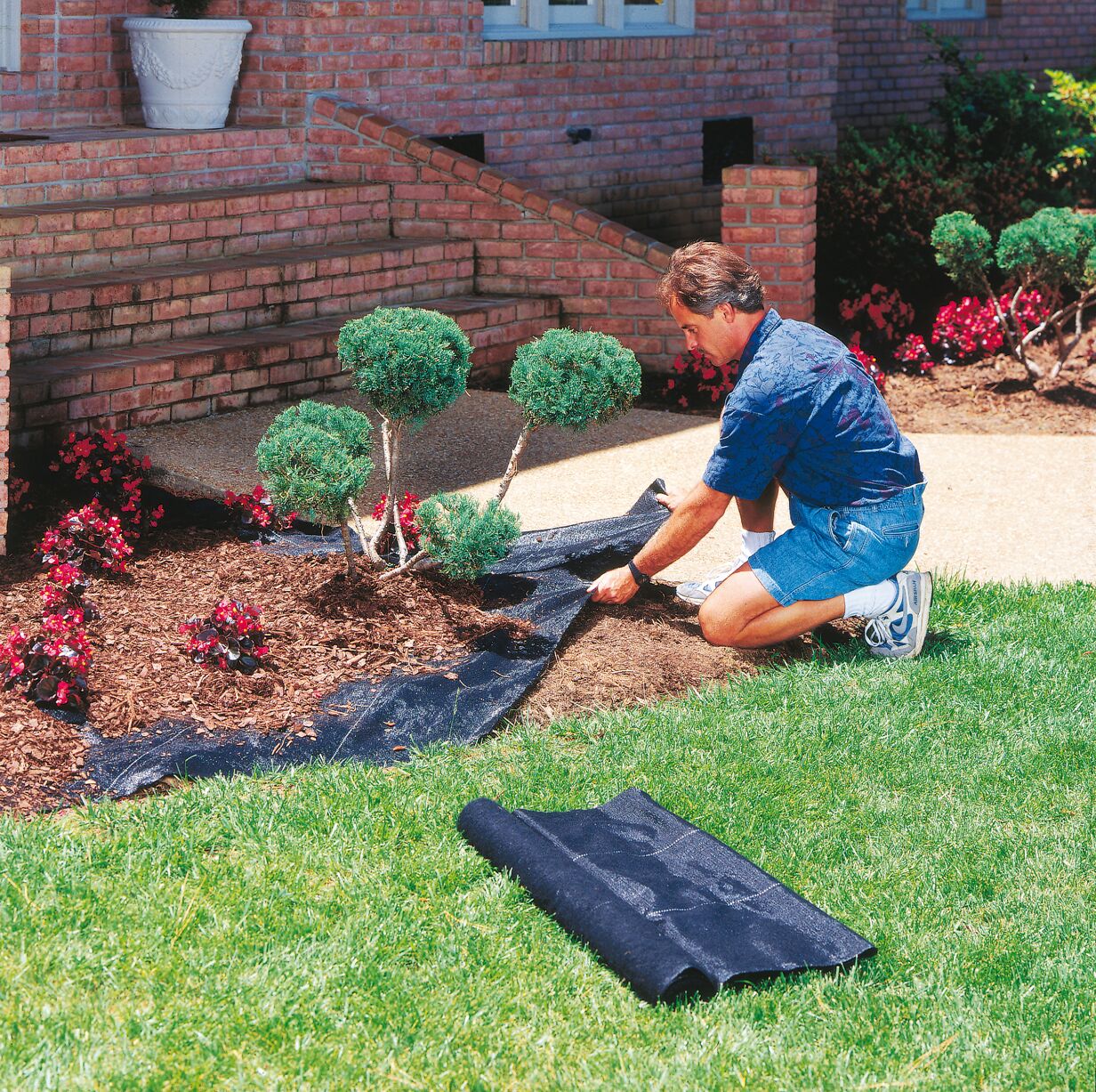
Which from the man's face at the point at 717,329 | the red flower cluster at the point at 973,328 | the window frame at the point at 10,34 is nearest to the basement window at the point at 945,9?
the red flower cluster at the point at 973,328

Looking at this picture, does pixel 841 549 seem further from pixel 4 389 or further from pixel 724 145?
pixel 724 145

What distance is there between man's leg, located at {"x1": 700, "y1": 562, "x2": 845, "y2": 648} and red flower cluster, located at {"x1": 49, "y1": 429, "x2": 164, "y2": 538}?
2.07m

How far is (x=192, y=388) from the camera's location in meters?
6.71

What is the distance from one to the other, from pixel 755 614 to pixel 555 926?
1694mm

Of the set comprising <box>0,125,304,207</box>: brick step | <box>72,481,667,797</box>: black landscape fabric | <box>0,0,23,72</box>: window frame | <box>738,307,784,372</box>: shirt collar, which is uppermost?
<box>0,0,23,72</box>: window frame

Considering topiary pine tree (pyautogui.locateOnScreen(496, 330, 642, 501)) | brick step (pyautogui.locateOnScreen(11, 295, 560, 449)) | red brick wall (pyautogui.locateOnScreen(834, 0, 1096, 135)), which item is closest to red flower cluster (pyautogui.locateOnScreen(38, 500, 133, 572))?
brick step (pyautogui.locateOnScreen(11, 295, 560, 449))

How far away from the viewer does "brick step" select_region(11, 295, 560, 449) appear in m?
6.03

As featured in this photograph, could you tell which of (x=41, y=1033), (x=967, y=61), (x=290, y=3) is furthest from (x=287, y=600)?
(x=967, y=61)

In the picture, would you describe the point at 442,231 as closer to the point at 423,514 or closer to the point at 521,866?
the point at 423,514

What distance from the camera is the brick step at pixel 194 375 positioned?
19.8 feet

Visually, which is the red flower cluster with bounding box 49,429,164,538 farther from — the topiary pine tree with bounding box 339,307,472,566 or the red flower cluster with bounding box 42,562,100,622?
the topiary pine tree with bounding box 339,307,472,566

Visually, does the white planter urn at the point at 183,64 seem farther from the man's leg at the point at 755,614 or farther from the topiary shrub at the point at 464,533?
the man's leg at the point at 755,614

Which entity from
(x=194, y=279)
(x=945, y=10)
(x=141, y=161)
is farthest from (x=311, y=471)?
(x=945, y=10)

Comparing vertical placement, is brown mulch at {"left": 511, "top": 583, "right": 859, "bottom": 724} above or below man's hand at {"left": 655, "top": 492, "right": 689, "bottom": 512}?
below
